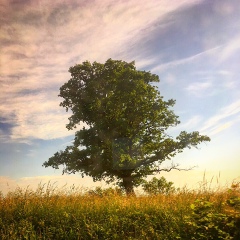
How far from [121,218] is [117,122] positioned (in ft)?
35.0

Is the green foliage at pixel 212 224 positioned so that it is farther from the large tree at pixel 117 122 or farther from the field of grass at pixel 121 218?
the large tree at pixel 117 122

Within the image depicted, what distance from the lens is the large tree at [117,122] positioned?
19484 millimetres

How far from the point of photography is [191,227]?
693 centimetres

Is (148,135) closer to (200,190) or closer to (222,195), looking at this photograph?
(200,190)

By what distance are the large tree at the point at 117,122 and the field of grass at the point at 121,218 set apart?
8452 mm

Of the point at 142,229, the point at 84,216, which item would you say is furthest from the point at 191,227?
the point at 84,216

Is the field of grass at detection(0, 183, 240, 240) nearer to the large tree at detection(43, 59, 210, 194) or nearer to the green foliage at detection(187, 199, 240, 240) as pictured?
the green foliage at detection(187, 199, 240, 240)

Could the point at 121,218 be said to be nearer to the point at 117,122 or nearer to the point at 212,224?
the point at 212,224

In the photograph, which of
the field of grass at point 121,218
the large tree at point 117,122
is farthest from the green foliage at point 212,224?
the large tree at point 117,122

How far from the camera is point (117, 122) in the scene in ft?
62.8

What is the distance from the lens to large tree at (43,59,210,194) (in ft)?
63.9

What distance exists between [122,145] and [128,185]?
3337mm

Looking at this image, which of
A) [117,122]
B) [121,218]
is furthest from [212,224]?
[117,122]

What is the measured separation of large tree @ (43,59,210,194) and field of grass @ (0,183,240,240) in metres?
8.45
